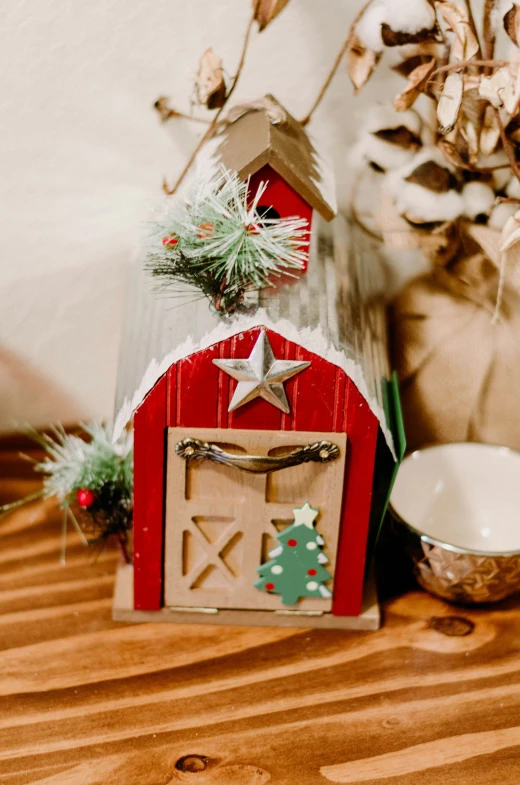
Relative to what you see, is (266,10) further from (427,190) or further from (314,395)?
(314,395)

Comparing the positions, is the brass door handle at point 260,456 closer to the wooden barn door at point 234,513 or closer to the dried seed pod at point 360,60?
the wooden barn door at point 234,513

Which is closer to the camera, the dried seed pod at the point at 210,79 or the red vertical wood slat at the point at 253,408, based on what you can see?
the red vertical wood slat at the point at 253,408

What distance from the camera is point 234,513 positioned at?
0.89 m

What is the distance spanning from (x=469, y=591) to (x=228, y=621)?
28cm

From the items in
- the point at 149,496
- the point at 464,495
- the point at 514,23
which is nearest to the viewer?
the point at 514,23

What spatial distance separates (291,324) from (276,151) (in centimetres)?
17

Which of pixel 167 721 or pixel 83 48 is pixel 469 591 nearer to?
pixel 167 721

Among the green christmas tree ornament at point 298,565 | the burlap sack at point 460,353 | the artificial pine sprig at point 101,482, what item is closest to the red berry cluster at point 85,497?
the artificial pine sprig at point 101,482

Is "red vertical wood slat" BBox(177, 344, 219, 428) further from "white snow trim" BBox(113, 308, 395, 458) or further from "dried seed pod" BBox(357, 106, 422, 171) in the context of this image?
"dried seed pod" BBox(357, 106, 422, 171)

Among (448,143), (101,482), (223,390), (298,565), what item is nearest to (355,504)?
(298,565)

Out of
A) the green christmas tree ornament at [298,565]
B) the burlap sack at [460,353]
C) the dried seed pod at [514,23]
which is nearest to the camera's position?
the dried seed pod at [514,23]

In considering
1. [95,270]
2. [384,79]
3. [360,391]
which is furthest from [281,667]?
[384,79]

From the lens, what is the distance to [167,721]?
0.83 meters

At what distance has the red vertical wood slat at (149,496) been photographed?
84 cm
